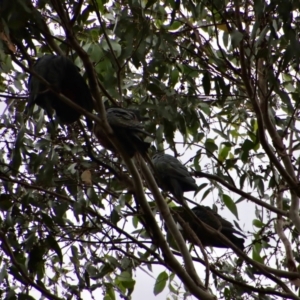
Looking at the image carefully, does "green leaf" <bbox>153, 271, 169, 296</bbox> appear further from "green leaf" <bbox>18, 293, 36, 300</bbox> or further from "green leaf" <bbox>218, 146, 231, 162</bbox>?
"green leaf" <bbox>18, 293, 36, 300</bbox>

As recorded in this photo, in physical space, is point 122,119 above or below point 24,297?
above

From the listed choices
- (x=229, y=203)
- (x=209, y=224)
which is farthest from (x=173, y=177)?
(x=229, y=203)

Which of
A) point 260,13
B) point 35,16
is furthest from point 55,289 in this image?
point 260,13

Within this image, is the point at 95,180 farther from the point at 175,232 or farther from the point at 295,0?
the point at 295,0

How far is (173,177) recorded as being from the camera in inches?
119

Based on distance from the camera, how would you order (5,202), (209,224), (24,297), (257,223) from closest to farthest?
1. (24,297)
2. (5,202)
3. (209,224)
4. (257,223)

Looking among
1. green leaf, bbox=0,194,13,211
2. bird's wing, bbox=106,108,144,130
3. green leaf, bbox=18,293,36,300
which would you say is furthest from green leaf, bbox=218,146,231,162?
green leaf, bbox=18,293,36,300

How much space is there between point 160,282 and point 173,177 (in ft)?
2.58

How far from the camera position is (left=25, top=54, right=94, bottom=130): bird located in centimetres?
254

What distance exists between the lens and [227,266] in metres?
3.46

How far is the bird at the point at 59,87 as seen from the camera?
2.54m

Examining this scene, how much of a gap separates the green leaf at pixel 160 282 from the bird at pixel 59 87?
119cm

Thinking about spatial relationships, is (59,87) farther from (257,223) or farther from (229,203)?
(257,223)

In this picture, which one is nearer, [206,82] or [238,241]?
[206,82]
